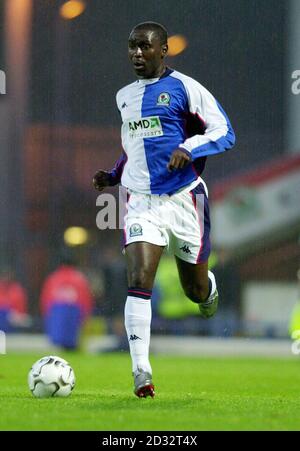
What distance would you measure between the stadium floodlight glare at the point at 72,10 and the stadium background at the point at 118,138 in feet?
0.26

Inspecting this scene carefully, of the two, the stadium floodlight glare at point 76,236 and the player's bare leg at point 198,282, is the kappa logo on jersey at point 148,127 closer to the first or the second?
the player's bare leg at point 198,282

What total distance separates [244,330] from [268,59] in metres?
4.13

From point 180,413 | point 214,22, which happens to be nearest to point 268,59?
point 214,22

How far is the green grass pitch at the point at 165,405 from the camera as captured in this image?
527cm

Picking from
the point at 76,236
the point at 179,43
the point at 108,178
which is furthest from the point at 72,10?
the point at 108,178

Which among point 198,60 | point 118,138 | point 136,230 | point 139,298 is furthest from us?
point 118,138

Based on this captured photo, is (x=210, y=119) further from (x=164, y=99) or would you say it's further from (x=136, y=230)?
(x=136, y=230)

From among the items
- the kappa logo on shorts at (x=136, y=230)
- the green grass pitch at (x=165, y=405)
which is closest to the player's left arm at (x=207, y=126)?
the kappa logo on shorts at (x=136, y=230)

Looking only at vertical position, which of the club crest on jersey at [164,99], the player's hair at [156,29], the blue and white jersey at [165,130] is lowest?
the blue and white jersey at [165,130]

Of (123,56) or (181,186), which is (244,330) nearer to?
(123,56)

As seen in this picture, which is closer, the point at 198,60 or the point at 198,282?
the point at 198,282

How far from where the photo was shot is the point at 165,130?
672 cm

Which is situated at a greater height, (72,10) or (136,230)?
(72,10)

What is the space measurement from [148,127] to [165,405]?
1638 millimetres
